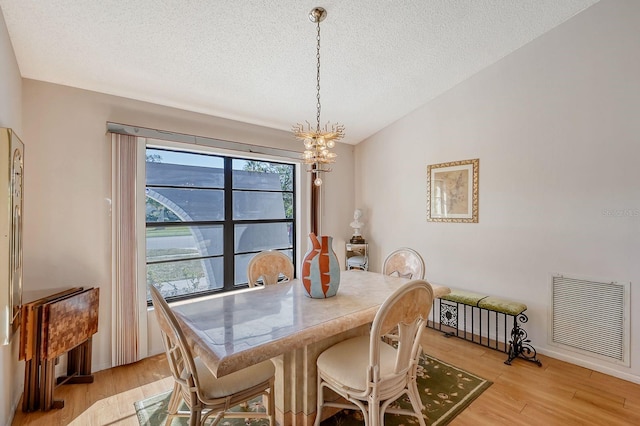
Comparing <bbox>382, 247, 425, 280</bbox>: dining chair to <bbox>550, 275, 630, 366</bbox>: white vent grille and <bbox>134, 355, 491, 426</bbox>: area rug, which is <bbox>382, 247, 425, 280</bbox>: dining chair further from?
<bbox>550, 275, 630, 366</bbox>: white vent grille

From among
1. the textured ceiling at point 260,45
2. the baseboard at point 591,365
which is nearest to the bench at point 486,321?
the baseboard at point 591,365

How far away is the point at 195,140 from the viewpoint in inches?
123

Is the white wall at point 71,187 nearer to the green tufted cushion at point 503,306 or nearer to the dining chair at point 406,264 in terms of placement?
the dining chair at point 406,264

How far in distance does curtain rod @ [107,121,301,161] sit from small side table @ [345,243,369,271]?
1.54m

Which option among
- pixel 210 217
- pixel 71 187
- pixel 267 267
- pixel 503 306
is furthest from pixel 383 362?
pixel 71 187

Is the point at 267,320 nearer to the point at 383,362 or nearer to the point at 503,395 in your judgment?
the point at 383,362

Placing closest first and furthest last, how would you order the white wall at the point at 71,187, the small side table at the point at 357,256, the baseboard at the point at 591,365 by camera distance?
the white wall at the point at 71,187 → the baseboard at the point at 591,365 → the small side table at the point at 357,256

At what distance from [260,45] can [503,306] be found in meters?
3.25

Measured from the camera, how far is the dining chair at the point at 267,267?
8.77 ft

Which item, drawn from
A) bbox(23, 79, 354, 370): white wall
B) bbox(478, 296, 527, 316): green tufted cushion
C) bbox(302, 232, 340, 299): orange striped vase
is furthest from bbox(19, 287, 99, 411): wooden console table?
bbox(478, 296, 527, 316): green tufted cushion

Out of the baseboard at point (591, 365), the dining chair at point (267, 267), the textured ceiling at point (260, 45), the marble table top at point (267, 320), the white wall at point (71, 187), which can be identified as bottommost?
the baseboard at point (591, 365)

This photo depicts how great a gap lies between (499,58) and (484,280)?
2.41 m

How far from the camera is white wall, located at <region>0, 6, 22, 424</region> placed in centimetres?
176

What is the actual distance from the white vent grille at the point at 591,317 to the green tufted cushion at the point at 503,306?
313 mm
